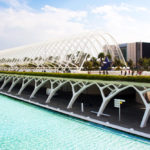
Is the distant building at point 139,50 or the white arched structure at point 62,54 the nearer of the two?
the white arched structure at point 62,54

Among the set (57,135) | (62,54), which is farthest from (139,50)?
(57,135)

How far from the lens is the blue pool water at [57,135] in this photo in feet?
43.8

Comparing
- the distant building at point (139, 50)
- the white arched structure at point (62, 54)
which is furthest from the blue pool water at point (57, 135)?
the distant building at point (139, 50)

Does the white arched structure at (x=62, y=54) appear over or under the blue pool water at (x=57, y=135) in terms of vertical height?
over

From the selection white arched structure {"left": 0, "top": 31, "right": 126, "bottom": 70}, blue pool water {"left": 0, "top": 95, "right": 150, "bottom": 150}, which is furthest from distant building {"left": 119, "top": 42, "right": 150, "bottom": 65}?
blue pool water {"left": 0, "top": 95, "right": 150, "bottom": 150}

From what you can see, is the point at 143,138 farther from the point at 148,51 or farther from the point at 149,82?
the point at 148,51

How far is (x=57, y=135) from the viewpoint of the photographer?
50.9ft

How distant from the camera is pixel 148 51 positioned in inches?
4710

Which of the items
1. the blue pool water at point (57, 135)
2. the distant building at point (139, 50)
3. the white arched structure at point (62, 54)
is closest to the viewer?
the blue pool water at point (57, 135)

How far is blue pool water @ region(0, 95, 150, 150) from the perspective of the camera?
1336cm

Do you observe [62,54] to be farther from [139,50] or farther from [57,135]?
[139,50]

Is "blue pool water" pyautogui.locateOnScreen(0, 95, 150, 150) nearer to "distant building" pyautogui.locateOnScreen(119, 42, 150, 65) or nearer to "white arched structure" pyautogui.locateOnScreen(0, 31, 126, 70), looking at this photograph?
"white arched structure" pyautogui.locateOnScreen(0, 31, 126, 70)

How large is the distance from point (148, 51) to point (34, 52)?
9163 cm

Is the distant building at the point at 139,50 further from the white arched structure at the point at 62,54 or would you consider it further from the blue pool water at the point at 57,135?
the blue pool water at the point at 57,135
